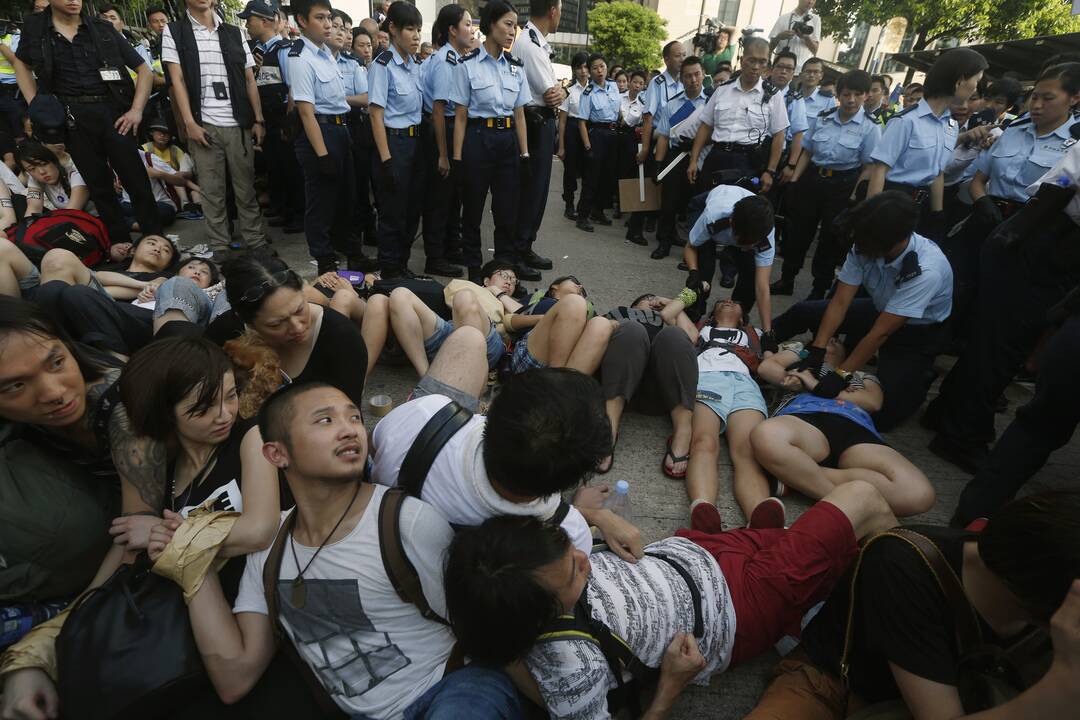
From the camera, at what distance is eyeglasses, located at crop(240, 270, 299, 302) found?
187 cm

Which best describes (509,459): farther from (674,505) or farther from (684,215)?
(684,215)

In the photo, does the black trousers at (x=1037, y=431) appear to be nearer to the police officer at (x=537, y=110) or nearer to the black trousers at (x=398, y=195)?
the police officer at (x=537, y=110)

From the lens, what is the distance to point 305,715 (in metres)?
1.30

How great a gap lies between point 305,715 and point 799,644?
1.38 meters

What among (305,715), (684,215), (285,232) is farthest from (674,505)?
(285,232)

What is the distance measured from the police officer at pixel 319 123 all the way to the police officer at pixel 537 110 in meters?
1.41

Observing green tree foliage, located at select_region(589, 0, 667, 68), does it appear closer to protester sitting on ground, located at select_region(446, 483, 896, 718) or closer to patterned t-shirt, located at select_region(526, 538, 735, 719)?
protester sitting on ground, located at select_region(446, 483, 896, 718)

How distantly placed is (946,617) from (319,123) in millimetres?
4389

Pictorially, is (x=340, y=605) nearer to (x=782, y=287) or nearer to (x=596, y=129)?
(x=782, y=287)

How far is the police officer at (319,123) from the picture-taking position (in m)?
3.65

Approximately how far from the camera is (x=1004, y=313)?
2449 mm

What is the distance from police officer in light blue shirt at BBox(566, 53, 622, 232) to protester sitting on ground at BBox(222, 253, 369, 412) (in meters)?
4.36

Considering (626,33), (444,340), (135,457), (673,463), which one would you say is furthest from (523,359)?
(626,33)

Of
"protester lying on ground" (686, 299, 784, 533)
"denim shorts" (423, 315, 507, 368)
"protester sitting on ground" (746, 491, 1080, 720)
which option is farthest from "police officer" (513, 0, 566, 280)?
"protester sitting on ground" (746, 491, 1080, 720)
